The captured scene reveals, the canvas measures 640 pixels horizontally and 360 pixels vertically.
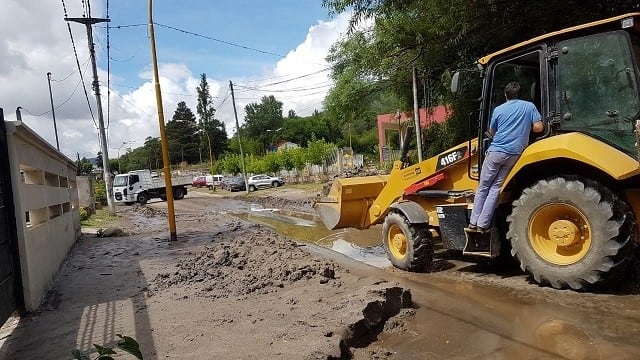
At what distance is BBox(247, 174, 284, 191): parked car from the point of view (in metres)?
47.8

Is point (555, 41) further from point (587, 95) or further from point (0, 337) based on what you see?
point (0, 337)

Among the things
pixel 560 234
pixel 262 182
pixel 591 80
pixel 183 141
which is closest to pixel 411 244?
pixel 560 234

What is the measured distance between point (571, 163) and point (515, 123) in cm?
76

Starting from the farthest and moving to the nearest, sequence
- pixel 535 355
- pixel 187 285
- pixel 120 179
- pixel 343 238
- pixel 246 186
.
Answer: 1. pixel 246 186
2. pixel 120 179
3. pixel 343 238
4. pixel 187 285
5. pixel 535 355

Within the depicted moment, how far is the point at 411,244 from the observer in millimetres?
7773

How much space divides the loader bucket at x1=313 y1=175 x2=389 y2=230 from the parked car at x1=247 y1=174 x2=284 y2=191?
1521 inches

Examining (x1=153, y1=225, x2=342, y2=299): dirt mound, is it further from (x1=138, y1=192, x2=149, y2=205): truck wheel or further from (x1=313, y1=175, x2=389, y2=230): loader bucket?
(x1=138, y1=192, x2=149, y2=205): truck wheel

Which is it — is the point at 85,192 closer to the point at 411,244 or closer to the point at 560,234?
the point at 411,244

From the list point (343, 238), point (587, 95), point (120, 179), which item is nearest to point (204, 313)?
point (587, 95)

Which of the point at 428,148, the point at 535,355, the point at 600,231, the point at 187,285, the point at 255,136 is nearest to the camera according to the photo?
the point at 535,355

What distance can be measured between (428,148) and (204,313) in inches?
623

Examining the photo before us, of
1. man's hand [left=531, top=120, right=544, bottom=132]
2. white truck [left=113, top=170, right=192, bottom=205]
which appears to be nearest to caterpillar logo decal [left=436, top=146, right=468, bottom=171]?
man's hand [left=531, top=120, right=544, bottom=132]

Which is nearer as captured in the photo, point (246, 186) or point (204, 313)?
point (204, 313)

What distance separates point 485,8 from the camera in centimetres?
976
